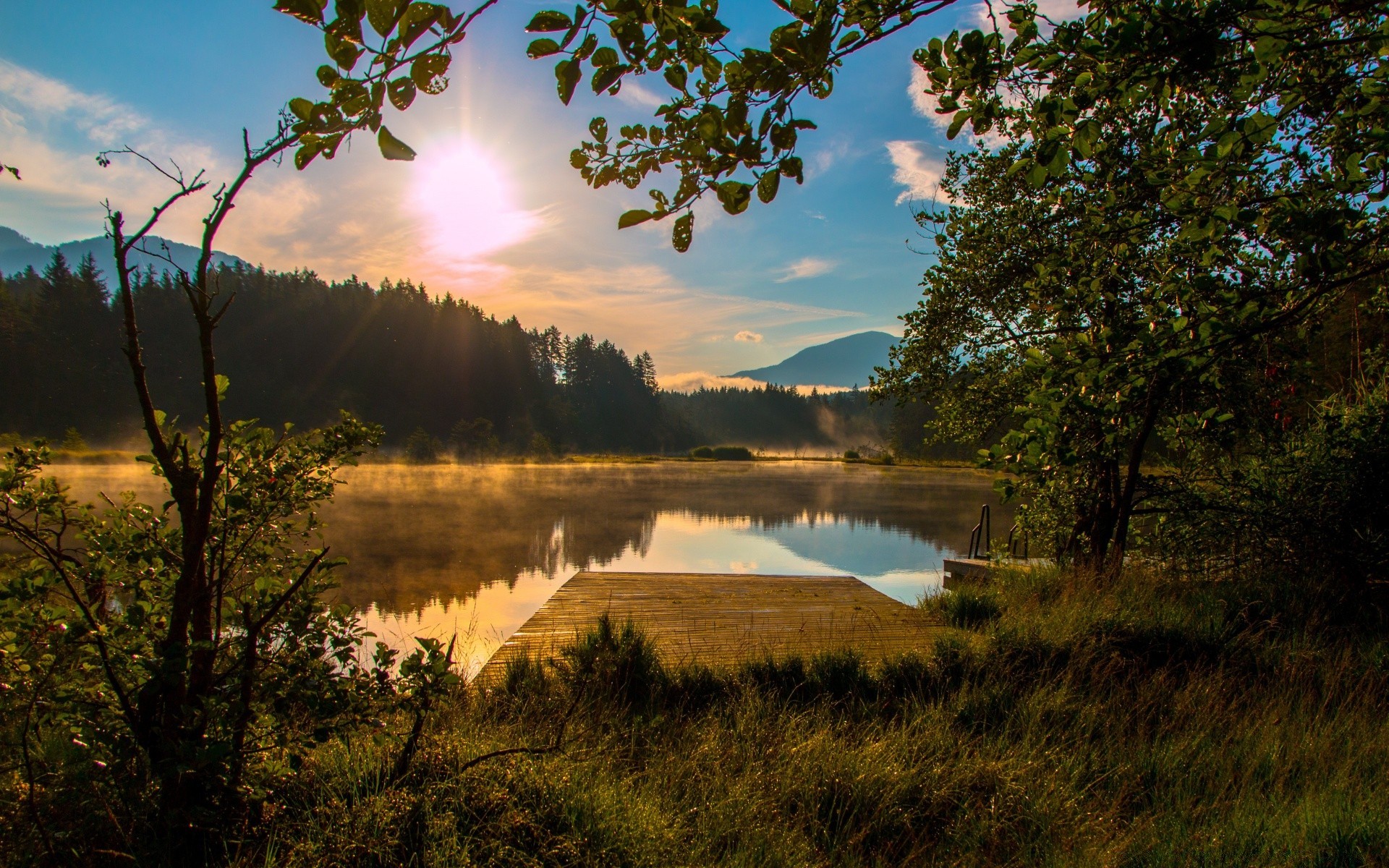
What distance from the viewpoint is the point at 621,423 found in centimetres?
8575

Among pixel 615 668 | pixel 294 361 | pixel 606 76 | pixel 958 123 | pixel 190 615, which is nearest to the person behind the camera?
pixel 606 76

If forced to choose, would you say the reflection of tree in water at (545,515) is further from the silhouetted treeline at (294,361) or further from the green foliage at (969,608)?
the silhouetted treeline at (294,361)

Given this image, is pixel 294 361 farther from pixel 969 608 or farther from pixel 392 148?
pixel 392 148

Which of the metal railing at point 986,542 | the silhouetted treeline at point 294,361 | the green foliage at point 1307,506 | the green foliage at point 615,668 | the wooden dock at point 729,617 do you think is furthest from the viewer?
the silhouetted treeline at point 294,361

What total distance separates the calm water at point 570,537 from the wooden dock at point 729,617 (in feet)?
2.01

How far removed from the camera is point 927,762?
3076 mm

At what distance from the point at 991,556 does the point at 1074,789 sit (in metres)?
5.74

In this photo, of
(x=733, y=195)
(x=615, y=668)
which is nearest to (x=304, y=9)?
(x=733, y=195)

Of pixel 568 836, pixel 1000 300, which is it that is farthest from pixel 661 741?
pixel 1000 300

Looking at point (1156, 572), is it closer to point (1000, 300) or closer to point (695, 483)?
point (1000, 300)

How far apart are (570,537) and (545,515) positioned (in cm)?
298

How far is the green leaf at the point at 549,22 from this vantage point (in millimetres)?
1342

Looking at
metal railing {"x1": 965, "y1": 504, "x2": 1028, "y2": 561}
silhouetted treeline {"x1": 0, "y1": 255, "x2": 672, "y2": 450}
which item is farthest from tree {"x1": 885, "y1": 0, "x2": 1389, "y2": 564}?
silhouetted treeline {"x1": 0, "y1": 255, "x2": 672, "y2": 450}

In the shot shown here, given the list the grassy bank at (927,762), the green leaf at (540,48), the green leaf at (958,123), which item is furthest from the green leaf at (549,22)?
the grassy bank at (927,762)
